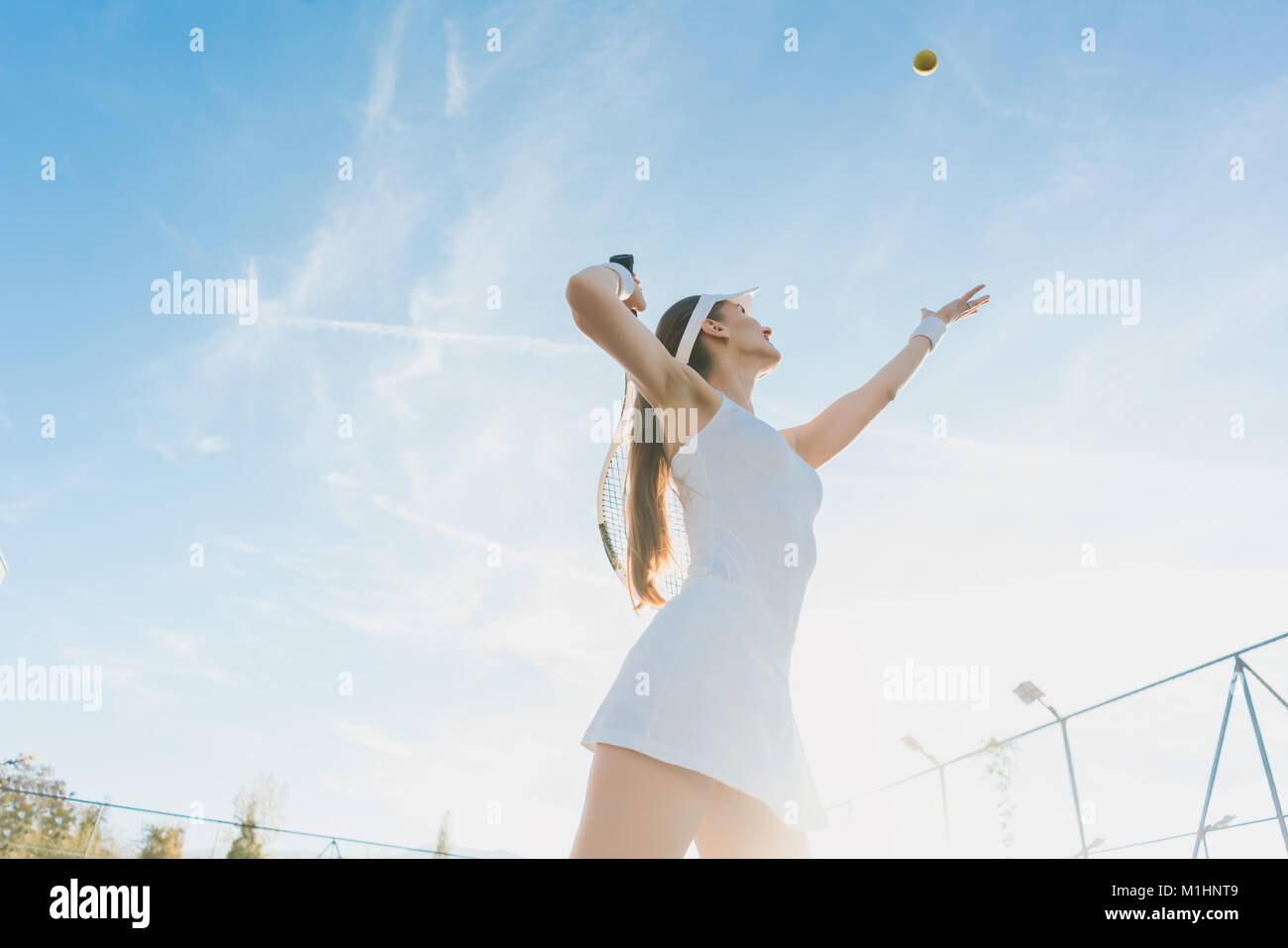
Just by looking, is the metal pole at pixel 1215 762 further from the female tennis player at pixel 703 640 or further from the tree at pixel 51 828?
the tree at pixel 51 828

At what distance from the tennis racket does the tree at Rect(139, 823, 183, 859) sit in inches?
573

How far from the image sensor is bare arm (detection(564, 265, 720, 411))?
76.9 inches

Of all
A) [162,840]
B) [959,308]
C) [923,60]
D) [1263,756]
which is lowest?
[162,840]

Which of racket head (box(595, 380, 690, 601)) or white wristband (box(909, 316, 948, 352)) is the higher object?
white wristband (box(909, 316, 948, 352))

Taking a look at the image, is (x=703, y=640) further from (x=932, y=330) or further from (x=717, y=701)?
(x=932, y=330)

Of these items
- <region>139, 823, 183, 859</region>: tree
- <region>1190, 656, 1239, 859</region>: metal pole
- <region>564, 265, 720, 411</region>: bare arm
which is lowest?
<region>139, 823, 183, 859</region>: tree

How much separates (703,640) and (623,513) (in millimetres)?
941

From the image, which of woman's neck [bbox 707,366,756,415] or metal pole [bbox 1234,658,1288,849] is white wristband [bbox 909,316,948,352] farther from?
metal pole [bbox 1234,658,1288,849]

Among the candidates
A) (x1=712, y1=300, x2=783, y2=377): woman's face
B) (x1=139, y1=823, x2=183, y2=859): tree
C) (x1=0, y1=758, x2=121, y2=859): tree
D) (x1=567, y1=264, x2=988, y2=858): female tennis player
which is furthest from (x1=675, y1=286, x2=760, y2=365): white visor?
(x1=139, y1=823, x2=183, y2=859): tree

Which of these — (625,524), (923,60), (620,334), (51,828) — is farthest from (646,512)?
(51,828)

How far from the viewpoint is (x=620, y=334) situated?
1.97 metres

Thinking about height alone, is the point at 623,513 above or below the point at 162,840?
above
